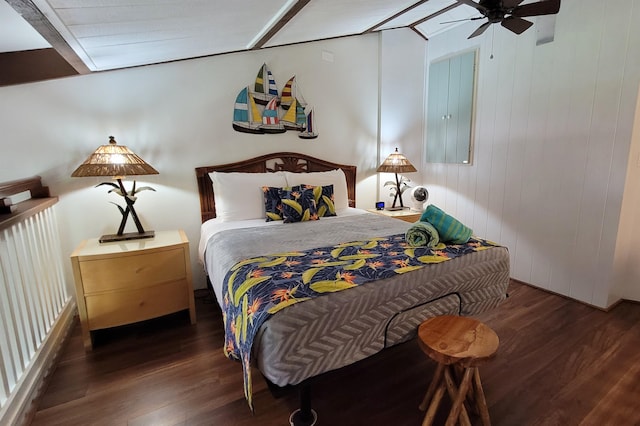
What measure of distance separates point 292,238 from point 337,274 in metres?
0.74

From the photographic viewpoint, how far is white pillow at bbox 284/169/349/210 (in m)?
3.10

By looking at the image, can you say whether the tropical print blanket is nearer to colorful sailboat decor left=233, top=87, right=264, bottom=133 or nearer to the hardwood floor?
the hardwood floor

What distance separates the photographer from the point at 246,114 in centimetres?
308

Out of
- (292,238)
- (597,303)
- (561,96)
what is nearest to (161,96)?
(292,238)

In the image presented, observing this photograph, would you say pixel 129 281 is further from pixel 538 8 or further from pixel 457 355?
pixel 538 8

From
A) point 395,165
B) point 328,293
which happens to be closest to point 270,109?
point 395,165

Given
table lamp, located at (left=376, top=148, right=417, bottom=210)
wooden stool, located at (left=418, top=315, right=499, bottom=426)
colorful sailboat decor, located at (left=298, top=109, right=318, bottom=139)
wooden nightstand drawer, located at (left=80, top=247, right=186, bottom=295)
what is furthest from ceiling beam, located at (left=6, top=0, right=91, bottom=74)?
table lamp, located at (left=376, top=148, right=417, bottom=210)

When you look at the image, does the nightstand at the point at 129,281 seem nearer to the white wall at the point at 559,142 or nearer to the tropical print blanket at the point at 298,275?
the tropical print blanket at the point at 298,275

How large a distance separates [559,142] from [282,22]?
99.9 inches

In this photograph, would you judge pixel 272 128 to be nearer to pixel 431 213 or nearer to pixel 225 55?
pixel 225 55

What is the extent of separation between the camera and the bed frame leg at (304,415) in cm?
152

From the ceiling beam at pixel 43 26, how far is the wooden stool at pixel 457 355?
2.13 meters

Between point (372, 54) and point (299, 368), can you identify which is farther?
point (372, 54)

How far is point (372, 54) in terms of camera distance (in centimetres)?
369
